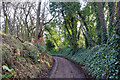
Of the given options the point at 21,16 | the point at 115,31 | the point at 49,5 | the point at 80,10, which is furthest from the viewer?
the point at 21,16

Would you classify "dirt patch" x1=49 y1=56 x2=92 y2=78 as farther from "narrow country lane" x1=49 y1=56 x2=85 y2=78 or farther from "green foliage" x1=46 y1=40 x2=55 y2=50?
"green foliage" x1=46 y1=40 x2=55 y2=50

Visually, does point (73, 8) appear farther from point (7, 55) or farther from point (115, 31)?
point (7, 55)

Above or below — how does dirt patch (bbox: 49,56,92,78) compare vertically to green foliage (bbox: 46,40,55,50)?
above

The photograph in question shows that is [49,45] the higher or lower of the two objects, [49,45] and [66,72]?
the lower

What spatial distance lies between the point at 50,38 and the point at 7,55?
102ft

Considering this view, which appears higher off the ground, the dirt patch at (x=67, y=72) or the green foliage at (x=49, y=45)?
the dirt patch at (x=67, y=72)

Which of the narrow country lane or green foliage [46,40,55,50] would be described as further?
green foliage [46,40,55,50]

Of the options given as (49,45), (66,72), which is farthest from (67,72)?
(49,45)

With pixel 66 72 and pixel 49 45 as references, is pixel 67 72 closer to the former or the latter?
pixel 66 72

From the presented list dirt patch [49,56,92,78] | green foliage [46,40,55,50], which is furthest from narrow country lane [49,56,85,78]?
green foliage [46,40,55,50]

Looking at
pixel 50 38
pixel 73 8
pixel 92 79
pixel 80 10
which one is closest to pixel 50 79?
pixel 92 79

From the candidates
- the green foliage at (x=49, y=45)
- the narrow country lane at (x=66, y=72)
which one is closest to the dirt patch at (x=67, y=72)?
the narrow country lane at (x=66, y=72)

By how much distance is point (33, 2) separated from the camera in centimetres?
1720

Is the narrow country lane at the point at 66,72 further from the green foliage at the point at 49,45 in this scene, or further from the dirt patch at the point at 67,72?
the green foliage at the point at 49,45
